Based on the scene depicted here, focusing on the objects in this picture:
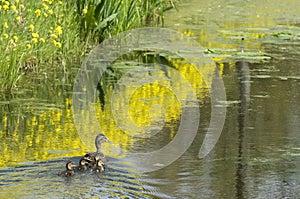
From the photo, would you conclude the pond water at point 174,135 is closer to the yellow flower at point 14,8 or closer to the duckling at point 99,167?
the duckling at point 99,167

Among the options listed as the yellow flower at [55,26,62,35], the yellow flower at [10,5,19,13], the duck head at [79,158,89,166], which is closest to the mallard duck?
the duck head at [79,158,89,166]

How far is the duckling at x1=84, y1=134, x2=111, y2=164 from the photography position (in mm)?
7502

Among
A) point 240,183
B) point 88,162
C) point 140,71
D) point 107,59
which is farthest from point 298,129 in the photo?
point 107,59

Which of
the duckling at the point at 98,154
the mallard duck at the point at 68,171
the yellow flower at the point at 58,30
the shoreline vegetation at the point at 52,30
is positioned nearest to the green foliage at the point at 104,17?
the shoreline vegetation at the point at 52,30

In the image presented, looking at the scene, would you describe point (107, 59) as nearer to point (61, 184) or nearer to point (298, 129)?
point (298, 129)

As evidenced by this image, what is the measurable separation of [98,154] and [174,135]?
1.49 metres

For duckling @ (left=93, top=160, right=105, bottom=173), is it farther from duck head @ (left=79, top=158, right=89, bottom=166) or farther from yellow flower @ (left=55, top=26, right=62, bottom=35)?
yellow flower @ (left=55, top=26, right=62, bottom=35)

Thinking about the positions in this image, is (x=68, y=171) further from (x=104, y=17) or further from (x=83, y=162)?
(x=104, y=17)

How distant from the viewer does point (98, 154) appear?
25.7ft

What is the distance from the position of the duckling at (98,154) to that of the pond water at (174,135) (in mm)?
118

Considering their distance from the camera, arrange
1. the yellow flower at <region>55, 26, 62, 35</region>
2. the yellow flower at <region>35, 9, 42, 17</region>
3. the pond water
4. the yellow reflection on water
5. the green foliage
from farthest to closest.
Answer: the green foliage, the yellow flower at <region>55, 26, 62, 35</region>, the yellow flower at <region>35, 9, 42, 17</region>, the yellow reflection on water, the pond water

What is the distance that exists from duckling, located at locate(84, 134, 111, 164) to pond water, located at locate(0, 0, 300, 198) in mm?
118

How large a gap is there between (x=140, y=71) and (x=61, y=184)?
219 inches

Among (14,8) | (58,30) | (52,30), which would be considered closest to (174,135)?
(14,8)
